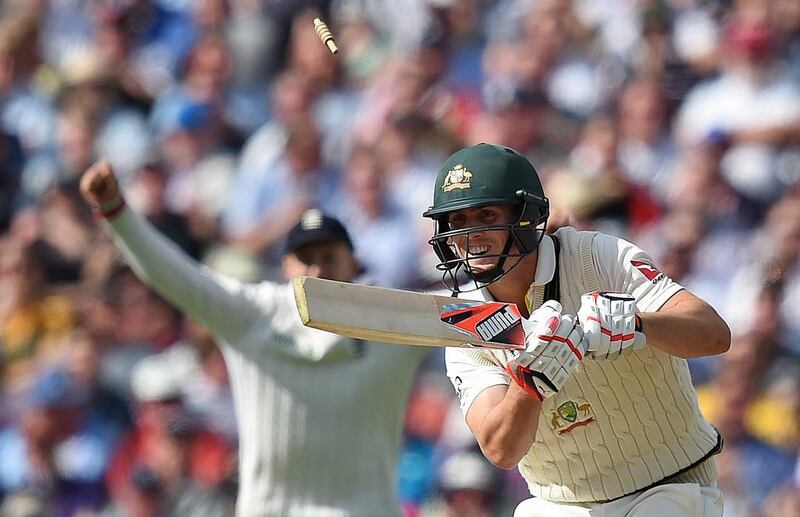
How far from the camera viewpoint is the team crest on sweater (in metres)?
3.89

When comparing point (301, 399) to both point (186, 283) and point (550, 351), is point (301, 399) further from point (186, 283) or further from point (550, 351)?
point (550, 351)

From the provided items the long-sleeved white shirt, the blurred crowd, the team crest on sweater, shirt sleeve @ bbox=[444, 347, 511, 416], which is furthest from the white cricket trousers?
the blurred crowd

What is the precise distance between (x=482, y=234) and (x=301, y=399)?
2.49m

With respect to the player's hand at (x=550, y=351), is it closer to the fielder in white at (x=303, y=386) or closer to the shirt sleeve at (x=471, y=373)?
the shirt sleeve at (x=471, y=373)

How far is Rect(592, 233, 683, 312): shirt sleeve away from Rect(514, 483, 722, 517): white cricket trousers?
0.53m

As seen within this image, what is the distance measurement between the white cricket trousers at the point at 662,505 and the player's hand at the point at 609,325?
1.91ft

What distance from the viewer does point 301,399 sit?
6051 millimetres

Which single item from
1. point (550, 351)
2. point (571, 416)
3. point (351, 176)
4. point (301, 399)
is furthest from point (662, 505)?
point (351, 176)

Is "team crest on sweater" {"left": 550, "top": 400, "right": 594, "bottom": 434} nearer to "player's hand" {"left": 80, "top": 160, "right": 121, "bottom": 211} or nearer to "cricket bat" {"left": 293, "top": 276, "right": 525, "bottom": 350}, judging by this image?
"cricket bat" {"left": 293, "top": 276, "right": 525, "bottom": 350}

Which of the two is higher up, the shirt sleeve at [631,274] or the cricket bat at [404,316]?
the cricket bat at [404,316]

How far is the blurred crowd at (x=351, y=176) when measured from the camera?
23.4ft

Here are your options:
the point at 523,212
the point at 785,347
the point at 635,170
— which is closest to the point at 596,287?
the point at 523,212

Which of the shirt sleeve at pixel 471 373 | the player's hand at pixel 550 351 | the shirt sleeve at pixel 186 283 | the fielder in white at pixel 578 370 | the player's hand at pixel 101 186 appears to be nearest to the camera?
Answer: the player's hand at pixel 550 351

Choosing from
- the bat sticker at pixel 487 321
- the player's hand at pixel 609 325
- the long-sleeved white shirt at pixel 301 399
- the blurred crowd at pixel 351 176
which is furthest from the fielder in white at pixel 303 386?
the player's hand at pixel 609 325
